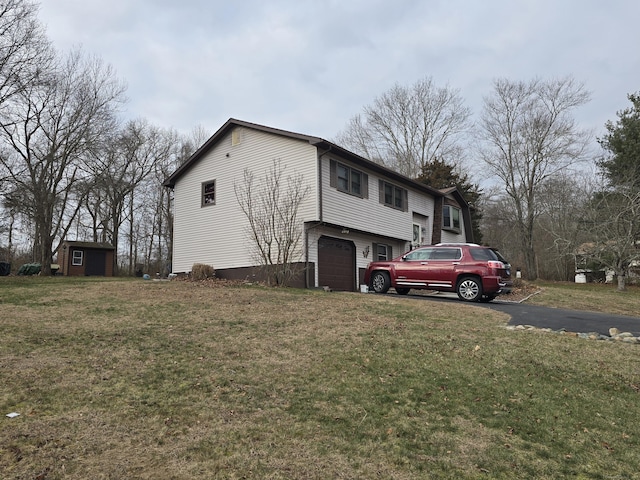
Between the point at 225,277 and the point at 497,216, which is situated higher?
the point at 497,216

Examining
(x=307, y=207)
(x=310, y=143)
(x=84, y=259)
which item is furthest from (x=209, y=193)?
(x=84, y=259)

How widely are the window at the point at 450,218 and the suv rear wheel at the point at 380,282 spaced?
36.9 feet

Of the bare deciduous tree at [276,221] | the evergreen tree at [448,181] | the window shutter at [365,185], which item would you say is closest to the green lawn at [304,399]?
the bare deciduous tree at [276,221]

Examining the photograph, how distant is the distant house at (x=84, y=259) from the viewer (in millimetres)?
28922

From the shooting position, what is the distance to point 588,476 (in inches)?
131

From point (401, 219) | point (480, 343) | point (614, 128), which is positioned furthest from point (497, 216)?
point (480, 343)

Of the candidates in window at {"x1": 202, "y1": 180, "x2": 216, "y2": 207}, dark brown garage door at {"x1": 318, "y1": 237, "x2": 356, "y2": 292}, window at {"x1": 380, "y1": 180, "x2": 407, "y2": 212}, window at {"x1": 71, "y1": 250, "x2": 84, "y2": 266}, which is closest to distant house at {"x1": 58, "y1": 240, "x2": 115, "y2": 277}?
window at {"x1": 71, "y1": 250, "x2": 84, "y2": 266}

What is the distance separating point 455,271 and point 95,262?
25.3m

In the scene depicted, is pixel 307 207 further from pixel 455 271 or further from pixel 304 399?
pixel 304 399

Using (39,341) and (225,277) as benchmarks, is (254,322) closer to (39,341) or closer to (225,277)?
(39,341)

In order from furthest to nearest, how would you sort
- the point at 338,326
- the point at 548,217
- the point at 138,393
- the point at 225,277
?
the point at 548,217, the point at 225,277, the point at 338,326, the point at 138,393

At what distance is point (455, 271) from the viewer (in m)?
14.1

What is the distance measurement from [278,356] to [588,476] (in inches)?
152

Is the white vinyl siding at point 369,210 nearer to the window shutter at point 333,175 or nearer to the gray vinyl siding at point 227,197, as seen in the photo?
the window shutter at point 333,175
